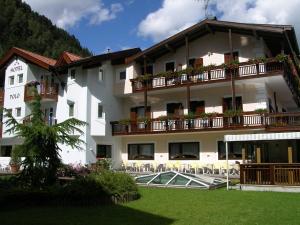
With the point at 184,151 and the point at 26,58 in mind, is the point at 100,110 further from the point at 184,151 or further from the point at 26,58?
the point at 26,58

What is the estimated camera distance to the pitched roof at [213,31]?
1021 inches

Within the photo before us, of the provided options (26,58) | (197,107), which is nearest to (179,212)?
(197,107)

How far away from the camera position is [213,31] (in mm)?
29391

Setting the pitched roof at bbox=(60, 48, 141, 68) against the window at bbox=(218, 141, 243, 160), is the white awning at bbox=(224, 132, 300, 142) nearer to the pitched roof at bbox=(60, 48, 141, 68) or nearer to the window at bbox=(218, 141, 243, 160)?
the window at bbox=(218, 141, 243, 160)

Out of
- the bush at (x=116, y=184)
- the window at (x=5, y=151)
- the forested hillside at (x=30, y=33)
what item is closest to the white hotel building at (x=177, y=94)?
the window at (x=5, y=151)

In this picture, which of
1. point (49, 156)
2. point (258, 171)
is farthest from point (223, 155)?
point (49, 156)

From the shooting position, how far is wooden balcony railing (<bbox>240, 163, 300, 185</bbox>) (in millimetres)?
17797

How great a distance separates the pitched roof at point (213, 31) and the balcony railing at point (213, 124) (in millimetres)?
5308

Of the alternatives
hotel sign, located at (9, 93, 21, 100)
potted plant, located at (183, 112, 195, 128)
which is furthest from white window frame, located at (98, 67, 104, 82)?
potted plant, located at (183, 112, 195, 128)

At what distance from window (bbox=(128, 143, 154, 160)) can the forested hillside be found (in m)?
34.6

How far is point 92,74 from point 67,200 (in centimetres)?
1807

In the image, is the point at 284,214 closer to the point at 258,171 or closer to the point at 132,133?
the point at 258,171

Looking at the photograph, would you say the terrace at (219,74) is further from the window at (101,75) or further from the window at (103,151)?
the window at (103,151)

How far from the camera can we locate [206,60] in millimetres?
29984
